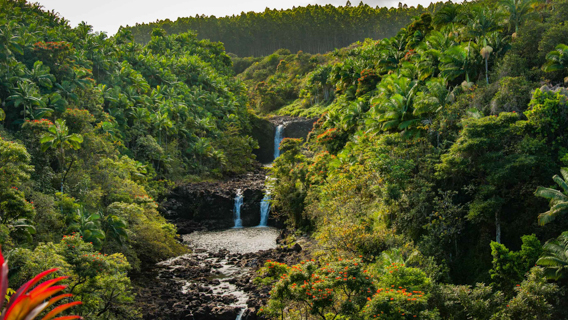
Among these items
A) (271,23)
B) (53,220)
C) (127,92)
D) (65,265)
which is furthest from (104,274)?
(271,23)

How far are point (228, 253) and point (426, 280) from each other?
18.5 m

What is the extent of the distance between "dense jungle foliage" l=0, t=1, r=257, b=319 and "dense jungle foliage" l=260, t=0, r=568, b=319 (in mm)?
9271

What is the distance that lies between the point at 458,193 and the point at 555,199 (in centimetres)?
488

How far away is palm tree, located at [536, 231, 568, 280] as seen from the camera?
1361 centimetres

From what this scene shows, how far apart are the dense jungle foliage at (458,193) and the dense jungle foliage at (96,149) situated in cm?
927

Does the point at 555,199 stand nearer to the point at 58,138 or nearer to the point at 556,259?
the point at 556,259

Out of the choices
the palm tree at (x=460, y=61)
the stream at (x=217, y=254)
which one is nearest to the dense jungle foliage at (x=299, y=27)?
the stream at (x=217, y=254)

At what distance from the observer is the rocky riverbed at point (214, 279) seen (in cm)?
2017

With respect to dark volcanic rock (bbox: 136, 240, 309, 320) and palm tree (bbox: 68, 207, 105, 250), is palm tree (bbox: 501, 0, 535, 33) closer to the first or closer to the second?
dark volcanic rock (bbox: 136, 240, 309, 320)

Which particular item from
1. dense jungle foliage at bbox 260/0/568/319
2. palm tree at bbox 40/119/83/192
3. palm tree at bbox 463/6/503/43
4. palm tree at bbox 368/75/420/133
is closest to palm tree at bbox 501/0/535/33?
dense jungle foliage at bbox 260/0/568/319

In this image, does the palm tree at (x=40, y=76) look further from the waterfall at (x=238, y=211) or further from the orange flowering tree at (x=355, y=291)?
the orange flowering tree at (x=355, y=291)

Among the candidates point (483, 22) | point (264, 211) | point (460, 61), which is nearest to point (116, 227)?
point (264, 211)

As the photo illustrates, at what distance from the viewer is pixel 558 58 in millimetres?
19953

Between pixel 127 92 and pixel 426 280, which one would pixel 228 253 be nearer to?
pixel 426 280
